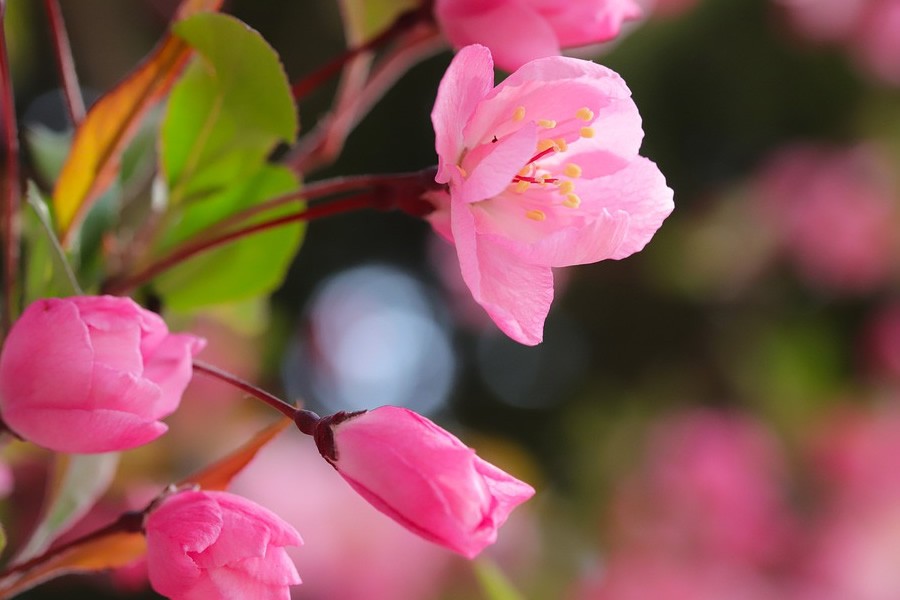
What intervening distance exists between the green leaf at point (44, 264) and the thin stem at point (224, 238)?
4 centimetres

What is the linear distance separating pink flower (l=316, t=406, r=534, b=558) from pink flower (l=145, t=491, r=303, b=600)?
4cm

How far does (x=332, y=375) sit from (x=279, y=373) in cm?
21

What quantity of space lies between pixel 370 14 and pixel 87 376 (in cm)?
32

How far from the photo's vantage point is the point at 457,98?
0.41 meters

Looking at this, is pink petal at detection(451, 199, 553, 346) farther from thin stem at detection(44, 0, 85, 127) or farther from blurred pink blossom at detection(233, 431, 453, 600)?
blurred pink blossom at detection(233, 431, 453, 600)

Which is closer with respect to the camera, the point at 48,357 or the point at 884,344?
the point at 48,357

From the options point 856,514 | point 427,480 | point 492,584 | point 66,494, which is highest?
point 427,480


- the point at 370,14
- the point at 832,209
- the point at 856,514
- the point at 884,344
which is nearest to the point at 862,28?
the point at 832,209

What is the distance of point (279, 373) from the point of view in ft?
6.02

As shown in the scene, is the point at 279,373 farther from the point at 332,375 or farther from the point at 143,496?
the point at 143,496

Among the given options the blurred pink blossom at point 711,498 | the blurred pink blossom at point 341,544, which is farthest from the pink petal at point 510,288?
the blurred pink blossom at point 711,498

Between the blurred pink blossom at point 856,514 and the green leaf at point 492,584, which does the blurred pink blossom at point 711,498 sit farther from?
the green leaf at point 492,584

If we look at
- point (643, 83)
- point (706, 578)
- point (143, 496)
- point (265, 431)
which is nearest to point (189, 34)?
point (265, 431)

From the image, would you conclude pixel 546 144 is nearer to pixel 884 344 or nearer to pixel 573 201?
pixel 573 201
